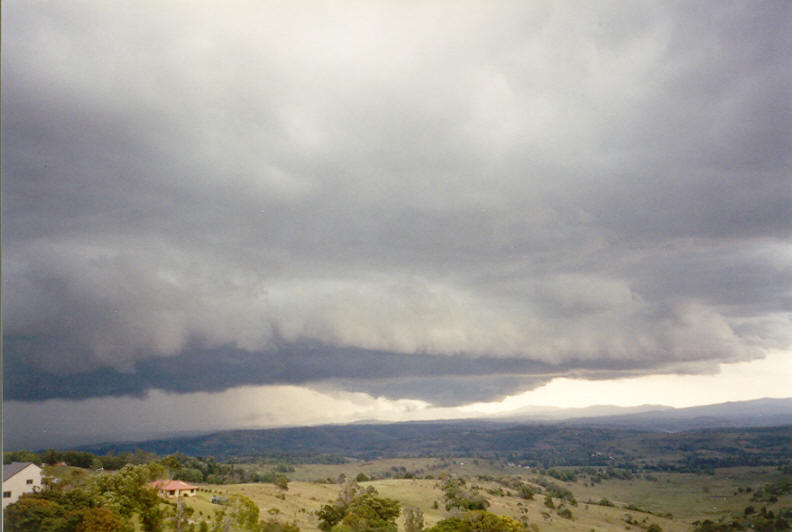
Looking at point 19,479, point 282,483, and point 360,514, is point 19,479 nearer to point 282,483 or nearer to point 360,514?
point 360,514

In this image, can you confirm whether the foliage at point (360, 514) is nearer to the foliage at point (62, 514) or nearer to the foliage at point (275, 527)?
the foliage at point (275, 527)

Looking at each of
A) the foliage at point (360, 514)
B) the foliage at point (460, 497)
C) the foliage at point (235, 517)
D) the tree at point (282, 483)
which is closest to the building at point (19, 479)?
the foliage at point (235, 517)

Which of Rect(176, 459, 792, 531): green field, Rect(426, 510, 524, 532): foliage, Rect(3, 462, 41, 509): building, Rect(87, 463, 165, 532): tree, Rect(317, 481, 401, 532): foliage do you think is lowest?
Rect(176, 459, 792, 531): green field

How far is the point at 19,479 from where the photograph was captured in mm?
11375

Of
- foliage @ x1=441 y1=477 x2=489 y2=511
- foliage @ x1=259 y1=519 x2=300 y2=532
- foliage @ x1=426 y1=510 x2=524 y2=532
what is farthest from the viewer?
foliage @ x1=441 y1=477 x2=489 y2=511

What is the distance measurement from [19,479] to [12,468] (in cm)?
43

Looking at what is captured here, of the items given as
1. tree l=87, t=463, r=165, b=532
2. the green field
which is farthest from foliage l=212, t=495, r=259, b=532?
tree l=87, t=463, r=165, b=532

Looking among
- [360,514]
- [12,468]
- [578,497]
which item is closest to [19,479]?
[12,468]

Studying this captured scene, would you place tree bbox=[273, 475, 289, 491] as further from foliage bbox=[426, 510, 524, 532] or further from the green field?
foliage bbox=[426, 510, 524, 532]

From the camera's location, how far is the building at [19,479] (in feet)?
35.1

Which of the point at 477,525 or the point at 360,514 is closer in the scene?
the point at 477,525

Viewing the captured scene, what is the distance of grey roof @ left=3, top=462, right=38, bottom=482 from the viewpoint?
1101cm

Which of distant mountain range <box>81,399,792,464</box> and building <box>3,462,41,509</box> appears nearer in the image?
building <box>3,462,41,509</box>

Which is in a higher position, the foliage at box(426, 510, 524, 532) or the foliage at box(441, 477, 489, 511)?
the foliage at box(426, 510, 524, 532)
